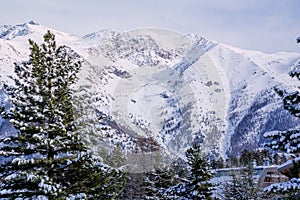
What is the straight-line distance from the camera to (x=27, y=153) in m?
13.7

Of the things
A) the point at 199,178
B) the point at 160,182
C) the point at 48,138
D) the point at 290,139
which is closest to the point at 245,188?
the point at 199,178

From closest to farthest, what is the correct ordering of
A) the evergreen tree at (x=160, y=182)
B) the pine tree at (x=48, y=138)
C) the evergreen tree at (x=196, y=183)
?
the pine tree at (x=48, y=138) < the evergreen tree at (x=196, y=183) < the evergreen tree at (x=160, y=182)

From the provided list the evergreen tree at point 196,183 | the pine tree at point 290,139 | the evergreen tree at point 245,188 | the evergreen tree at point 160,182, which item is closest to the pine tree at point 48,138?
the pine tree at point 290,139

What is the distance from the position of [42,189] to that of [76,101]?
3.48 meters

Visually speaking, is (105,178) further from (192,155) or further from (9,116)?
(192,155)

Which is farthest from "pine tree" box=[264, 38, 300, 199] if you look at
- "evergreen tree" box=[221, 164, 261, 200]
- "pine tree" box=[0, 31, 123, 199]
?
"evergreen tree" box=[221, 164, 261, 200]

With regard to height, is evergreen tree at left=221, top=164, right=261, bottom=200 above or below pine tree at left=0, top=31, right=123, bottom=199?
below

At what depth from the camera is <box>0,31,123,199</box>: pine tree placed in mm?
13211

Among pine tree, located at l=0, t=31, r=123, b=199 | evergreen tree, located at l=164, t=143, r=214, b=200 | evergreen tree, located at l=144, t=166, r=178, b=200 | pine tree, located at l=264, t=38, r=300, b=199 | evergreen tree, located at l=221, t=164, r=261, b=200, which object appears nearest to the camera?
pine tree, located at l=264, t=38, r=300, b=199

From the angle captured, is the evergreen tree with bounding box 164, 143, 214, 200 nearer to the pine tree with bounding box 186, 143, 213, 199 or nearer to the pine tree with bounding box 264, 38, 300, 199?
the pine tree with bounding box 186, 143, 213, 199

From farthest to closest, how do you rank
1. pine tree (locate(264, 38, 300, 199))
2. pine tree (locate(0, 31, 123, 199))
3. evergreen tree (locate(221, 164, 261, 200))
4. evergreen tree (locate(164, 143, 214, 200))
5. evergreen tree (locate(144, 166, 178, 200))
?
evergreen tree (locate(144, 166, 178, 200)) → evergreen tree (locate(221, 164, 261, 200)) → evergreen tree (locate(164, 143, 214, 200)) → pine tree (locate(0, 31, 123, 199)) → pine tree (locate(264, 38, 300, 199))

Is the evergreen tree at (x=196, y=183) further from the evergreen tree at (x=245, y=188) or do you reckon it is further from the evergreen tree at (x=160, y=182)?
the evergreen tree at (x=160, y=182)

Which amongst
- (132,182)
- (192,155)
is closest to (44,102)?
(192,155)

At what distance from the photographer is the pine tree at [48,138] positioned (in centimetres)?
1321
